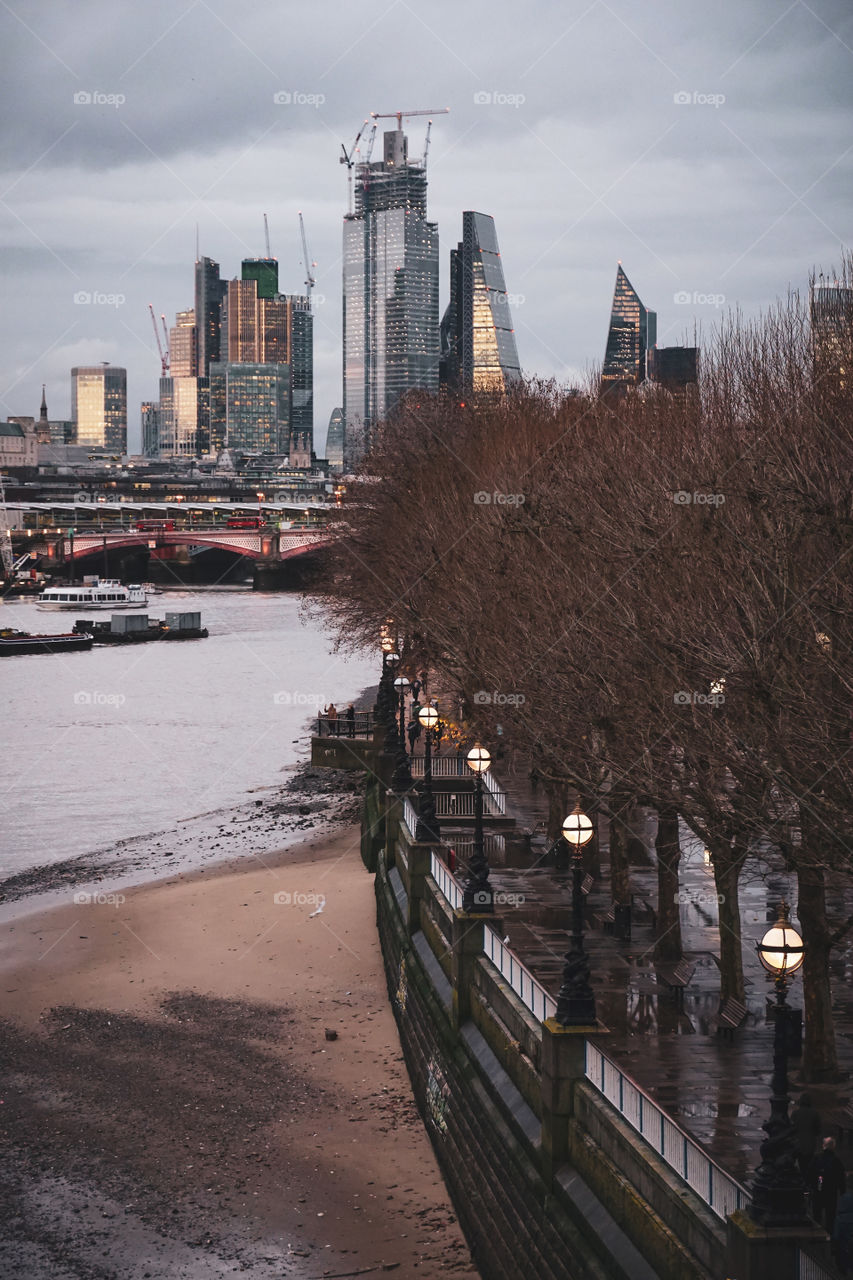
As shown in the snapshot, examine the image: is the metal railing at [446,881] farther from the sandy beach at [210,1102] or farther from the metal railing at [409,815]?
the metal railing at [409,815]

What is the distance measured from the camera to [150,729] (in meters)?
69.0

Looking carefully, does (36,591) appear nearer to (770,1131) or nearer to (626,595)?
(626,595)

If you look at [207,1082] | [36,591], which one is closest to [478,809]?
[207,1082]

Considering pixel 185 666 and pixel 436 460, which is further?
pixel 185 666

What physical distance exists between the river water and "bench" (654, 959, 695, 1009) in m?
25.2

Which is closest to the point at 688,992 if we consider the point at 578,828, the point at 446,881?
the point at 446,881

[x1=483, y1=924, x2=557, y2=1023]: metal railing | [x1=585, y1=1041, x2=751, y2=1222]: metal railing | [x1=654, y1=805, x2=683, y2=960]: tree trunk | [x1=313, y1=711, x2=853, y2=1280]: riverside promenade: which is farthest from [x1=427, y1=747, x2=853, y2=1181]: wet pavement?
[x1=585, y1=1041, x2=751, y2=1222]: metal railing

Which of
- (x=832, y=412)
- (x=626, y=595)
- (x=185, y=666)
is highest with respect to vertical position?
(x=832, y=412)

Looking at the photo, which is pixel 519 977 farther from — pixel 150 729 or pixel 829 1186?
pixel 150 729

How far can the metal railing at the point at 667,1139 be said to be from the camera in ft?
38.6

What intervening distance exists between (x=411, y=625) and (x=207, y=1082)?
24.8 m

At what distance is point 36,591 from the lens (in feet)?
558

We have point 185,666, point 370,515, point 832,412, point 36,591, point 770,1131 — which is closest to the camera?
point 770,1131

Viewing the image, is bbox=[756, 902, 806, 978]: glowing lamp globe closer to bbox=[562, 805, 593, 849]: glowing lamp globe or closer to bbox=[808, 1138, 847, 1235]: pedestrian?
bbox=[808, 1138, 847, 1235]: pedestrian
